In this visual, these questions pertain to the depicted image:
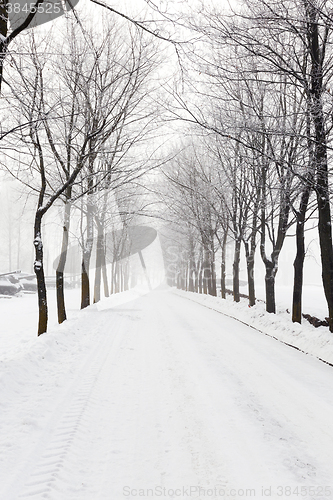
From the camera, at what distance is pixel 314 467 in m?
3.00

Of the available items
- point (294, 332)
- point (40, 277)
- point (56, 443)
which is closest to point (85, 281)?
point (40, 277)

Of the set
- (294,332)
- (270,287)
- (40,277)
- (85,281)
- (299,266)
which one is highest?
(299,266)

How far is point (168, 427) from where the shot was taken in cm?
374

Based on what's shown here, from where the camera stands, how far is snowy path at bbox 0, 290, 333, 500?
9.06ft

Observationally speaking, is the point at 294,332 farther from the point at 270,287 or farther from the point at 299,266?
the point at 270,287

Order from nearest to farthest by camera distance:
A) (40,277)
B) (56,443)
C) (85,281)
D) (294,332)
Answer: (56,443) → (294,332) → (40,277) → (85,281)

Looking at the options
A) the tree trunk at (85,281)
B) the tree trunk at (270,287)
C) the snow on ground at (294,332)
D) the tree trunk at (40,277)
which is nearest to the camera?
the snow on ground at (294,332)

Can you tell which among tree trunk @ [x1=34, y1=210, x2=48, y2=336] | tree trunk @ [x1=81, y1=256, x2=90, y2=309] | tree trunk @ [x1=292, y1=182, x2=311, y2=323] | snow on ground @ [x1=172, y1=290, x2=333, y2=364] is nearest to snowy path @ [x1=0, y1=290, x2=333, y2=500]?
snow on ground @ [x1=172, y1=290, x2=333, y2=364]

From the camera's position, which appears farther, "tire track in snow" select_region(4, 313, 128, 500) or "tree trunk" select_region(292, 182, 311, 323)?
"tree trunk" select_region(292, 182, 311, 323)

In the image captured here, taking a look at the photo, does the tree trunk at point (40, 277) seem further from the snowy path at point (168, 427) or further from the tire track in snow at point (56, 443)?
the tire track in snow at point (56, 443)

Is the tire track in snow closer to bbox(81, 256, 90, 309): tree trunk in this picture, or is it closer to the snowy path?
the snowy path

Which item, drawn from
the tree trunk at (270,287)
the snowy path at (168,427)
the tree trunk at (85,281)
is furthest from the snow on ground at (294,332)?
the tree trunk at (85,281)

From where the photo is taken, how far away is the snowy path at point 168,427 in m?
2.76

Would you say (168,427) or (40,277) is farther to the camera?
(40,277)
